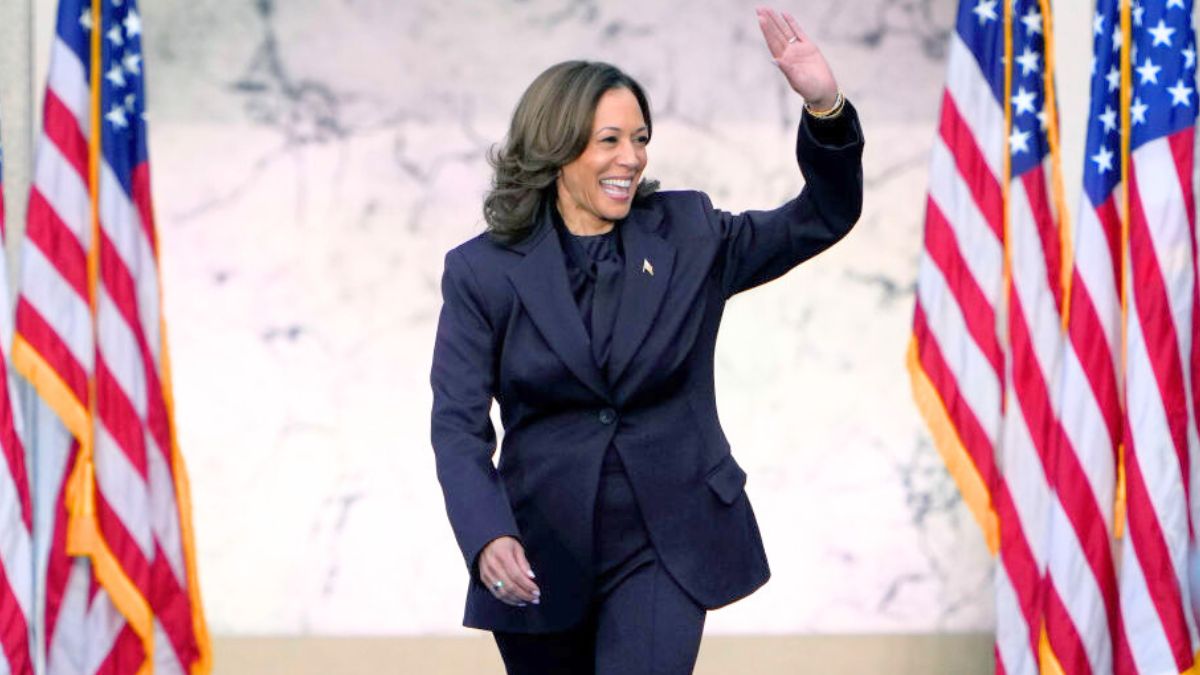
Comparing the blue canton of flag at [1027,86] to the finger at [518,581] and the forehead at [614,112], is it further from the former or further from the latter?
the finger at [518,581]

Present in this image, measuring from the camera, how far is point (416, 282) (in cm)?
609

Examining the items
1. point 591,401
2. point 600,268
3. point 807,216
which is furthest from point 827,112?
point 591,401

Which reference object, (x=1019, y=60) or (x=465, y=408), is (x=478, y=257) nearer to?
(x=465, y=408)

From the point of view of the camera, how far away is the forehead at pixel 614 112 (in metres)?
3.23

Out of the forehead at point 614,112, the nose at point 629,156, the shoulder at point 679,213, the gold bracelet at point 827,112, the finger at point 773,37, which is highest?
the finger at point 773,37

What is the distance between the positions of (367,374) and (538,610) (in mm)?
2955

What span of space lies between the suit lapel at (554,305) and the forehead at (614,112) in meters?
0.20

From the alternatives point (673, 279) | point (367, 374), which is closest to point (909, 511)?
point (367, 374)

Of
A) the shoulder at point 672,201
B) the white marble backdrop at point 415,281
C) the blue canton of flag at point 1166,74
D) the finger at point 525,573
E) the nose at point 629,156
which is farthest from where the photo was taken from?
the white marble backdrop at point 415,281

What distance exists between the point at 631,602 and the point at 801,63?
85 cm

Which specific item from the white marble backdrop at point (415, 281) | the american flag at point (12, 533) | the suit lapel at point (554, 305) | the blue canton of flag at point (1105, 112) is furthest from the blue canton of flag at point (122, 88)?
the blue canton of flag at point (1105, 112)

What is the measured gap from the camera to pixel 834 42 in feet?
19.9

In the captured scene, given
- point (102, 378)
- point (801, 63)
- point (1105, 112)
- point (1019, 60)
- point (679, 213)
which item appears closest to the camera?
point (801, 63)

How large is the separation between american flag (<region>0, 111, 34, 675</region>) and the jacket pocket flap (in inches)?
87.9
